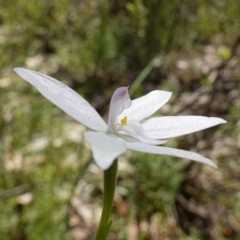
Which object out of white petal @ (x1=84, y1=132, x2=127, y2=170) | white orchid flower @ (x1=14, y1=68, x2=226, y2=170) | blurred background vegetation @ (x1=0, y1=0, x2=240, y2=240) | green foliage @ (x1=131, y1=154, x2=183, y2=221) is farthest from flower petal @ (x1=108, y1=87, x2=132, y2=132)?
green foliage @ (x1=131, y1=154, x2=183, y2=221)

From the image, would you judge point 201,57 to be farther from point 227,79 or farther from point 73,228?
point 73,228

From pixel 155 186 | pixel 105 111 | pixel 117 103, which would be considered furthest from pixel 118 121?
pixel 105 111

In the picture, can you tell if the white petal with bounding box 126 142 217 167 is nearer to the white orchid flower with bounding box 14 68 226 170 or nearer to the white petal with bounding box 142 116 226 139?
the white orchid flower with bounding box 14 68 226 170

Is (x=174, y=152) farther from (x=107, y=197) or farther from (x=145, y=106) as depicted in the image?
(x=145, y=106)

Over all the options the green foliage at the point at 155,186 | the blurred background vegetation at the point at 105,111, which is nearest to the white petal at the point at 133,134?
the blurred background vegetation at the point at 105,111

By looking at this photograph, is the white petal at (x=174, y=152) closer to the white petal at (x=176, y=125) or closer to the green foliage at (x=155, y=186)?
the white petal at (x=176, y=125)

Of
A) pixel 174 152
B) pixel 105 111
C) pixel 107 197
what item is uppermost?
pixel 174 152
